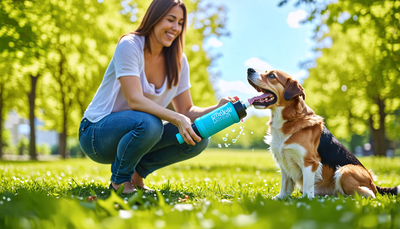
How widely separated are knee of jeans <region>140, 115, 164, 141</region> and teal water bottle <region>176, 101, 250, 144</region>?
11.2 inches

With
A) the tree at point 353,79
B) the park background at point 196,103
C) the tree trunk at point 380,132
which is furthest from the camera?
the tree trunk at point 380,132

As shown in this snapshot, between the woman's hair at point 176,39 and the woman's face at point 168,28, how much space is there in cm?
4

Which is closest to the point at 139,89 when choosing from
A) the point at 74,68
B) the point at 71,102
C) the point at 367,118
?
the point at 74,68

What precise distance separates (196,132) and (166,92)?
0.95 m

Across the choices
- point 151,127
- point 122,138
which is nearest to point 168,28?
point 151,127

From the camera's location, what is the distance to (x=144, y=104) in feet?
10.8

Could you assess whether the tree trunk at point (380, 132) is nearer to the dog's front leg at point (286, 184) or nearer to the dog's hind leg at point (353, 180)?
the dog's hind leg at point (353, 180)

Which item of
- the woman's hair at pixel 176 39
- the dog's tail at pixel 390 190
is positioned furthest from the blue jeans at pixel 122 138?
the dog's tail at pixel 390 190

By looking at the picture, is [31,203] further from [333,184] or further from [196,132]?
[333,184]

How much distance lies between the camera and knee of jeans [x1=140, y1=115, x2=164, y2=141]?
10.6 feet

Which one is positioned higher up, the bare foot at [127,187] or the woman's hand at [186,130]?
the woman's hand at [186,130]

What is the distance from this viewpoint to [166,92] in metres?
3.97

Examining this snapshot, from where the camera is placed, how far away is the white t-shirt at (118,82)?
11.1 feet

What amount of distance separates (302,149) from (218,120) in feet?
3.29
